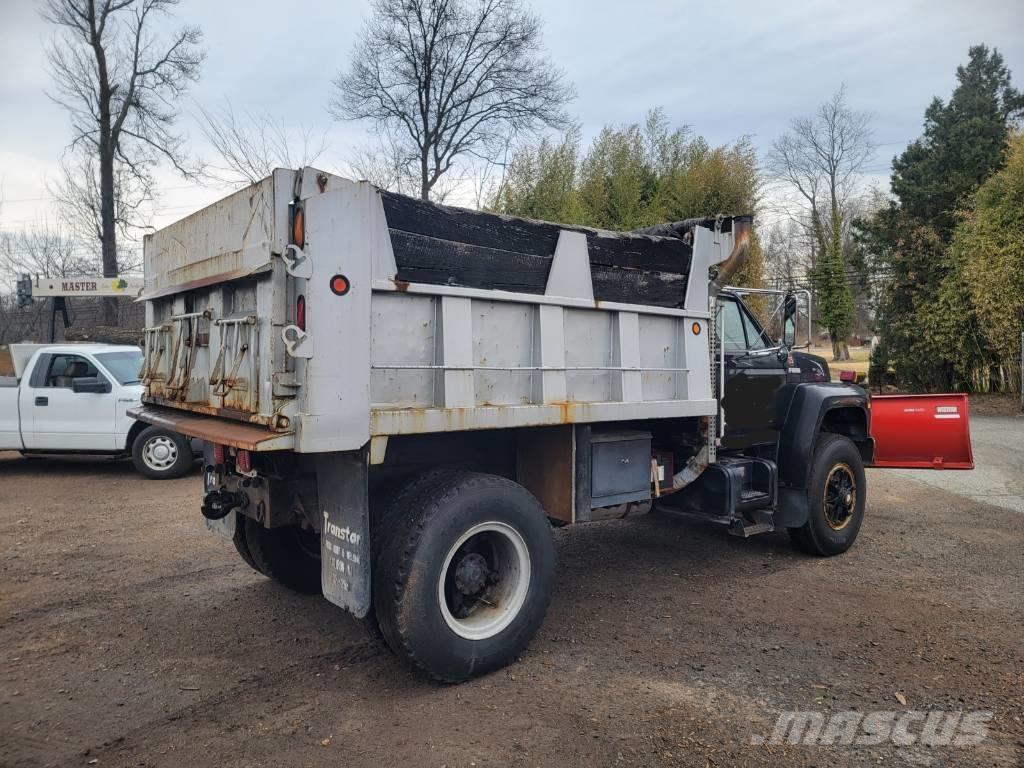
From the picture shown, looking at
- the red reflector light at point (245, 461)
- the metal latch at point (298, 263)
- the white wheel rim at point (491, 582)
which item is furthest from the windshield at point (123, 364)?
the metal latch at point (298, 263)

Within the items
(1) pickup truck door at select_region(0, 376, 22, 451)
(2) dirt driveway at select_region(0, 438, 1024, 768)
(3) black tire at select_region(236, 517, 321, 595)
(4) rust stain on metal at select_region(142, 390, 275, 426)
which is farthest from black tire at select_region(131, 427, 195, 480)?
(3) black tire at select_region(236, 517, 321, 595)

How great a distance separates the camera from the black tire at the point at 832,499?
5.87m

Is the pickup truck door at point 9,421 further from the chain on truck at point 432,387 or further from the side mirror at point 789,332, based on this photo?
the side mirror at point 789,332

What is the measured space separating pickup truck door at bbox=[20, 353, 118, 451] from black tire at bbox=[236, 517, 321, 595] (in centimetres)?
602

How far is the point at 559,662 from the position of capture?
3.96 meters

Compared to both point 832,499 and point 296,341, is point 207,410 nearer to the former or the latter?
point 296,341

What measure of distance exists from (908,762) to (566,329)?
257cm

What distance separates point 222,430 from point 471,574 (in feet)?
4.74

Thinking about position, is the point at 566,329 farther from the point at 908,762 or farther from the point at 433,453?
the point at 908,762

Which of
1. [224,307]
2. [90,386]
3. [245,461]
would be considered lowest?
[245,461]

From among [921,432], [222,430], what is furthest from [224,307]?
[921,432]

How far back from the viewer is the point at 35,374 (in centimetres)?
995

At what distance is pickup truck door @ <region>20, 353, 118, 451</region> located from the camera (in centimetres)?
980

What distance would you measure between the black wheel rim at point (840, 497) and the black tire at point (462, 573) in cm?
319
